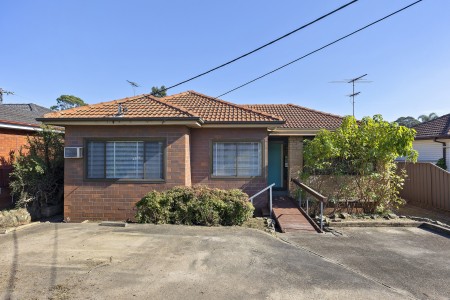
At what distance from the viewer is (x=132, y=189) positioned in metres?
8.38

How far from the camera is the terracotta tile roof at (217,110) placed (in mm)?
8812

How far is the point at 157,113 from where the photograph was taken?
8242 millimetres

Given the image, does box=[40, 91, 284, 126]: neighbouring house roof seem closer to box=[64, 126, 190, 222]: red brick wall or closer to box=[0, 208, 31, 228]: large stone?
box=[64, 126, 190, 222]: red brick wall

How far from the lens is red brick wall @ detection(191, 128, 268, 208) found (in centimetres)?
909

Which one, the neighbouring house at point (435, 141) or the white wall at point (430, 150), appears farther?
the white wall at point (430, 150)

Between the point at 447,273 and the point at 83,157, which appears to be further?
the point at 83,157

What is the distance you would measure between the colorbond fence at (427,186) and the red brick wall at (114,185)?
8397mm

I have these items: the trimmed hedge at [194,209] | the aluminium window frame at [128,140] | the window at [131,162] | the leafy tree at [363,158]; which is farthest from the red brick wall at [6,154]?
the leafy tree at [363,158]

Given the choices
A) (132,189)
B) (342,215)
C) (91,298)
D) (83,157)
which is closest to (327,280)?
(91,298)

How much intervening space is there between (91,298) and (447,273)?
19.5 ft

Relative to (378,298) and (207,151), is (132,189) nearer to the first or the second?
(207,151)

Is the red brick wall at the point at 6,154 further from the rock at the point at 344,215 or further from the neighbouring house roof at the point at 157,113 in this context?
the rock at the point at 344,215

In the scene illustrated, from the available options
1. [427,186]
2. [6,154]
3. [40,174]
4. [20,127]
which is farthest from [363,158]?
[6,154]

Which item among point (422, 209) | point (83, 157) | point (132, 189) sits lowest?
point (422, 209)
